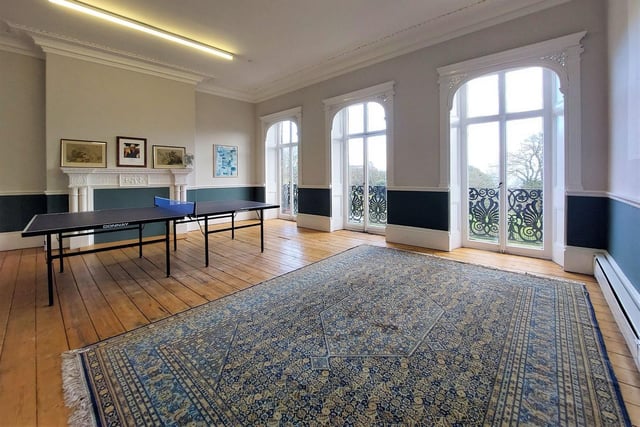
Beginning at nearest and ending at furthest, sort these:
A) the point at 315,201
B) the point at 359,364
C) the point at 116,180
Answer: the point at 359,364, the point at 116,180, the point at 315,201

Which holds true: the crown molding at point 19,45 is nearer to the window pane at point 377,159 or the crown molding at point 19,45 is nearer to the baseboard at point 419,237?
the window pane at point 377,159

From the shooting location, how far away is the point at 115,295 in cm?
293

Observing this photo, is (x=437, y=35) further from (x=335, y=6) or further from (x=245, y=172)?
(x=245, y=172)

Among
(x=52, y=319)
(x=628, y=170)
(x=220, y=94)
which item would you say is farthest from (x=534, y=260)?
(x=220, y=94)

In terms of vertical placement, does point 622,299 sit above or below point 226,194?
below

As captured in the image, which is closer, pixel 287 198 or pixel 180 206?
pixel 180 206

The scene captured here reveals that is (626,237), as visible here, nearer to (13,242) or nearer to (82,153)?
(82,153)

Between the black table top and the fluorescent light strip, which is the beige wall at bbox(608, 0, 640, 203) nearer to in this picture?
the black table top

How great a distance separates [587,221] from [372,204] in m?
3.37

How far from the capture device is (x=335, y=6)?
12.7 ft

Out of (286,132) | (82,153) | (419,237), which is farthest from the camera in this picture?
(286,132)

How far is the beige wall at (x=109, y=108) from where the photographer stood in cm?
480

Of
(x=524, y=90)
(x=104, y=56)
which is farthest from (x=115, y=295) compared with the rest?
(x=524, y=90)

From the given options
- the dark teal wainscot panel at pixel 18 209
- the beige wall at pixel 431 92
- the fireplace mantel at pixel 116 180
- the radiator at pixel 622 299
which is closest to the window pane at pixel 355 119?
the beige wall at pixel 431 92
